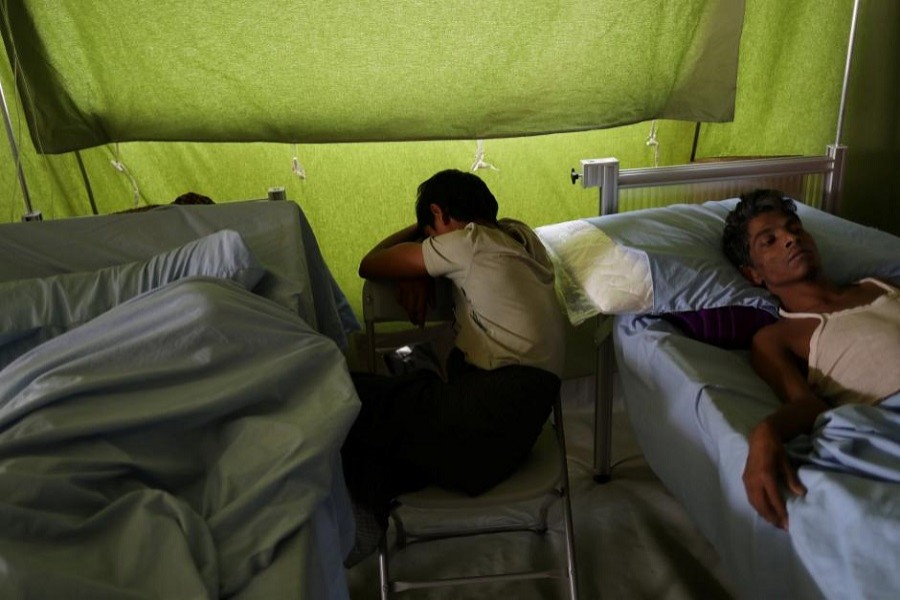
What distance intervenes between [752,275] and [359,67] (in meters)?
1.08

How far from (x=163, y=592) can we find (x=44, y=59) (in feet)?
4.69

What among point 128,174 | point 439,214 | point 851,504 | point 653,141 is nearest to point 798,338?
point 851,504

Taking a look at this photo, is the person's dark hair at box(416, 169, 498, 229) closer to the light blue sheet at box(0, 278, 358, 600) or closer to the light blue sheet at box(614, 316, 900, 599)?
the light blue sheet at box(614, 316, 900, 599)

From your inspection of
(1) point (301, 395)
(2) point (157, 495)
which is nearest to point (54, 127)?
(1) point (301, 395)

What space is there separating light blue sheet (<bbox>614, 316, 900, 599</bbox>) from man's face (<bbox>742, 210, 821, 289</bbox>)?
0.66ft

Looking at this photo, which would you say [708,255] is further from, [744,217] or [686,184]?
[686,184]

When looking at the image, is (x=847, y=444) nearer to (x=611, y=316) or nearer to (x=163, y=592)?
(x=611, y=316)

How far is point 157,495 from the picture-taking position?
856 millimetres

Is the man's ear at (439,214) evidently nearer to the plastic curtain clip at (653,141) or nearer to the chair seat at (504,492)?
the chair seat at (504,492)

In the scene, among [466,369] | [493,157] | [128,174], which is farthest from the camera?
[493,157]

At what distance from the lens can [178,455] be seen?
Result: 95 centimetres

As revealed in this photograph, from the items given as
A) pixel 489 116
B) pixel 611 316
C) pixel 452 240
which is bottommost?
pixel 611 316

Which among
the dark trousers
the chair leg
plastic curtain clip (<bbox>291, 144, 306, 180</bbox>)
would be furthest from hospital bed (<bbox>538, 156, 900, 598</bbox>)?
plastic curtain clip (<bbox>291, 144, 306, 180</bbox>)

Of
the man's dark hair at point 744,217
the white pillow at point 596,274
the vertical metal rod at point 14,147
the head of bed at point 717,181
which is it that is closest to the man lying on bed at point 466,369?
the white pillow at point 596,274
